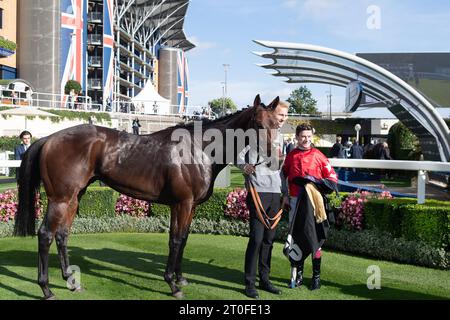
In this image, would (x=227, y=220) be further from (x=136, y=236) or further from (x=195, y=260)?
(x=195, y=260)

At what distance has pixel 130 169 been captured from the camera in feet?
15.7

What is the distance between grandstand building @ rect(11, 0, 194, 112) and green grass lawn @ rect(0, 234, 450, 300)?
2770 cm

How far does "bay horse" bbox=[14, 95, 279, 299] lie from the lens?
4680 millimetres

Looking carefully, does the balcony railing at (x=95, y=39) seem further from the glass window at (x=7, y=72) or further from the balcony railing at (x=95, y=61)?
the glass window at (x=7, y=72)

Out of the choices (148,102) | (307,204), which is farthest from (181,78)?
(307,204)

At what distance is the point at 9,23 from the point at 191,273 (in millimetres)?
33976

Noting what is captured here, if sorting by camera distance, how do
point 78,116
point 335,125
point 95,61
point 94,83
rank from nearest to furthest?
point 78,116
point 94,83
point 95,61
point 335,125

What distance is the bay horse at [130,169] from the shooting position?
468cm

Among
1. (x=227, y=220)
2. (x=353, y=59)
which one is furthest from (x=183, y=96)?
(x=227, y=220)

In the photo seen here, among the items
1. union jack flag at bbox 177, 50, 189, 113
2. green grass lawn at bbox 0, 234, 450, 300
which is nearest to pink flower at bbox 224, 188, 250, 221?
green grass lawn at bbox 0, 234, 450, 300

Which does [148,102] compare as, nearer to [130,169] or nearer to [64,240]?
[64,240]

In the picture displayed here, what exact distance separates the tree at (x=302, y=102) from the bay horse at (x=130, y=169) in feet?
256

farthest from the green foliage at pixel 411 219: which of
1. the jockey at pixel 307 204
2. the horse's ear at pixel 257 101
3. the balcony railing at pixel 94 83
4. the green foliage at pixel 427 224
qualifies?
the balcony railing at pixel 94 83
